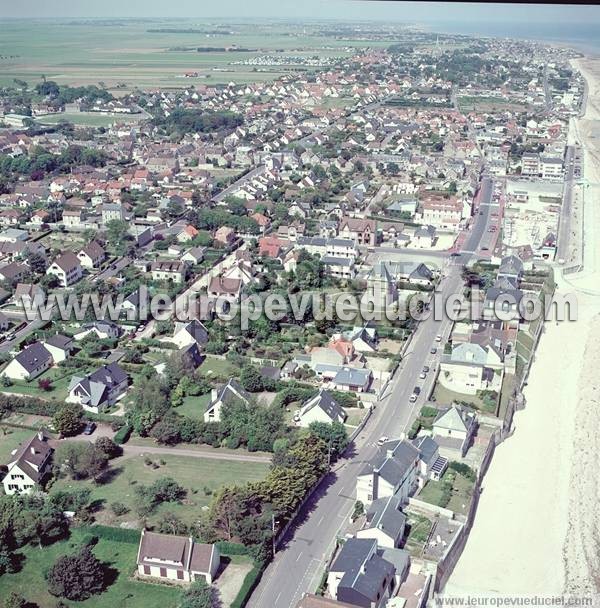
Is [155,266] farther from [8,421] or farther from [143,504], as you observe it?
[143,504]

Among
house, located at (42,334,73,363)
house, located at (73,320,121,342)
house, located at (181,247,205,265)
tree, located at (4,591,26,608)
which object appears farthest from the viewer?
house, located at (181,247,205,265)

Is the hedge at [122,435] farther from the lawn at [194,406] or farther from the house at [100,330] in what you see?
the house at [100,330]

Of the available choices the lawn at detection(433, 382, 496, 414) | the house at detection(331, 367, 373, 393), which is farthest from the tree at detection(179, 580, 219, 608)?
the lawn at detection(433, 382, 496, 414)

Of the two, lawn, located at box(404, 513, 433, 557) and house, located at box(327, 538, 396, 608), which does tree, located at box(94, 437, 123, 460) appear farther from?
lawn, located at box(404, 513, 433, 557)

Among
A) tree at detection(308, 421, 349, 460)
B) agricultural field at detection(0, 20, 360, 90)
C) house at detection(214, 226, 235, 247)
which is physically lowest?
tree at detection(308, 421, 349, 460)

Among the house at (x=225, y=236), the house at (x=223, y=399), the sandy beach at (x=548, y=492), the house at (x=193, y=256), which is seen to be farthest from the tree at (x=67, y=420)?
the house at (x=225, y=236)

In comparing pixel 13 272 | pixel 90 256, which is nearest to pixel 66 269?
pixel 90 256
